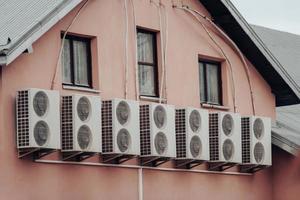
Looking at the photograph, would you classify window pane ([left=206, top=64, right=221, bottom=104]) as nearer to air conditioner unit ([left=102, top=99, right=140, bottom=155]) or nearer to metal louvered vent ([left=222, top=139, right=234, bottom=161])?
metal louvered vent ([left=222, top=139, right=234, bottom=161])

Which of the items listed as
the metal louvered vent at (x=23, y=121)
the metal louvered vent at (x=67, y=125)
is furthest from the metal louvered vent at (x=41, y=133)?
the metal louvered vent at (x=67, y=125)

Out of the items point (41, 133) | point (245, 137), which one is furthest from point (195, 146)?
point (41, 133)

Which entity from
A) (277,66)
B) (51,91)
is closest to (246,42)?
(277,66)

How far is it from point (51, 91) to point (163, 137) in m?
2.99

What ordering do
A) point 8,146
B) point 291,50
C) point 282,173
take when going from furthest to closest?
point 291,50 → point 282,173 → point 8,146

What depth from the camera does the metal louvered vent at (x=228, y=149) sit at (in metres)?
25.2

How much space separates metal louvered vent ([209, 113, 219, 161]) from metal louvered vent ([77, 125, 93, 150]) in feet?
12.2

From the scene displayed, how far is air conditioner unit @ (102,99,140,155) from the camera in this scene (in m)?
22.5

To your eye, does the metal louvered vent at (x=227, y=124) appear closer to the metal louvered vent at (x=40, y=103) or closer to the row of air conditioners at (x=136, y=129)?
the row of air conditioners at (x=136, y=129)

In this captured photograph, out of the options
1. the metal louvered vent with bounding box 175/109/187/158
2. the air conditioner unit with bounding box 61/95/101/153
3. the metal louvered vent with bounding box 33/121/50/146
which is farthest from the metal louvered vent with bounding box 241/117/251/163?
the metal louvered vent with bounding box 33/121/50/146

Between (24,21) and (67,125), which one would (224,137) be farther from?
(24,21)

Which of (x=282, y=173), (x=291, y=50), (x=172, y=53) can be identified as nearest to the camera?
(x=172, y=53)

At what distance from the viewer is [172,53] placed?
24844 mm

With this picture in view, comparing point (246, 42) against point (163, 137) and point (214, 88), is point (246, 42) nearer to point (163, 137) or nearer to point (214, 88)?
point (214, 88)
